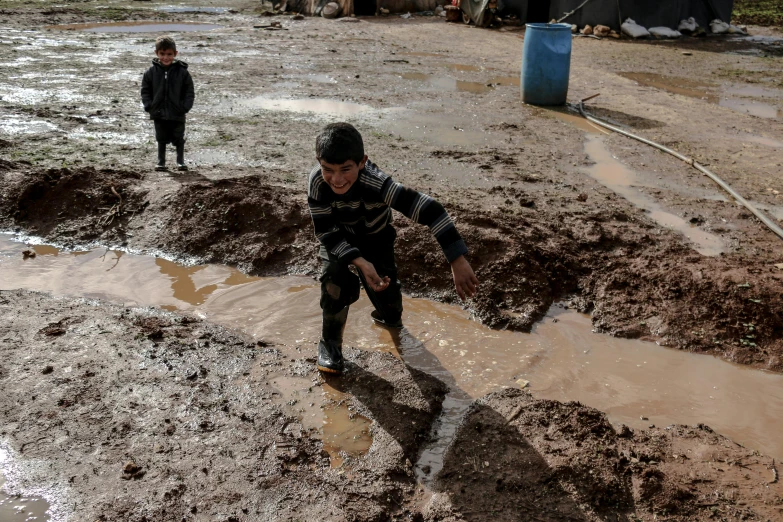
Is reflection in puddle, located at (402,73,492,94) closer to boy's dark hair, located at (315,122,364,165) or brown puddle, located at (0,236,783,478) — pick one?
brown puddle, located at (0,236,783,478)

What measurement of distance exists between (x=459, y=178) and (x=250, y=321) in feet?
10.2

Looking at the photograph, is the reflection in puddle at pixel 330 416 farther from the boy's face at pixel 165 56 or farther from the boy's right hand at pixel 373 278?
the boy's face at pixel 165 56

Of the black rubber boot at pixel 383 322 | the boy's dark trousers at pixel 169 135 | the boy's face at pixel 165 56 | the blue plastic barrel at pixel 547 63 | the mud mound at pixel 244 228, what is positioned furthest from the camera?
the blue plastic barrel at pixel 547 63

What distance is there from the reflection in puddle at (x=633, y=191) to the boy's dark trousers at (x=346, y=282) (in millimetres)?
2724

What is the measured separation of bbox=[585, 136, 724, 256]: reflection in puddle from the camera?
554cm

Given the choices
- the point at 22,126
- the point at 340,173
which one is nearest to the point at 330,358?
the point at 340,173

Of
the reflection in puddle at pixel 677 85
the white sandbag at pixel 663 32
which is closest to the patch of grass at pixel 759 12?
the white sandbag at pixel 663 32

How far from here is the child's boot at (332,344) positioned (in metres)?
3.80

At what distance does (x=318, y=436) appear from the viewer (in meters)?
3.34

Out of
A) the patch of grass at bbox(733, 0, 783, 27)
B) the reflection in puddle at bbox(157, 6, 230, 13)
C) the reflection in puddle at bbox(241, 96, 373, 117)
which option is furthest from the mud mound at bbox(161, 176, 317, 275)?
the patch of grass at bbox(733, 0, 783, 27)

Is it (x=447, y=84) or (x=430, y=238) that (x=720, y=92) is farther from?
(x=430, y=238)

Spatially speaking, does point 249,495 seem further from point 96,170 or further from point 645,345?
point 96,170

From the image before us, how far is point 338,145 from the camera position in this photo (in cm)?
326

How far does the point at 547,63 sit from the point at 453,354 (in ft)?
23.3
